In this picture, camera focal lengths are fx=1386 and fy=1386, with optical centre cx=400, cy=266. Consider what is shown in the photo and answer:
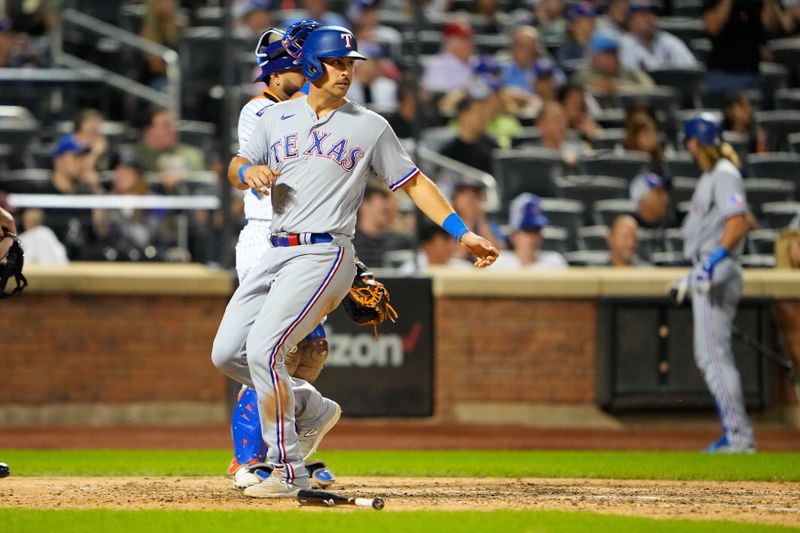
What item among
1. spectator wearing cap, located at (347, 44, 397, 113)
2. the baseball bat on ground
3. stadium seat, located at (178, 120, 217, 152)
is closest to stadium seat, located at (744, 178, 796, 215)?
spectator wearing cap, located at (347, 44, 397, 113)

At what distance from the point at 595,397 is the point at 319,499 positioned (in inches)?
230

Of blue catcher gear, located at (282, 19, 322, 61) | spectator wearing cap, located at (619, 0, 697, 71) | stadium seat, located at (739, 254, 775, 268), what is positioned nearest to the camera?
blue catcher gear, located at (282, 19, 322, 61)

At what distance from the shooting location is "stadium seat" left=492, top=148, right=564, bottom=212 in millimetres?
13297

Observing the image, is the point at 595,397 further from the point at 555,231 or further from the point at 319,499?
the point at 319,499

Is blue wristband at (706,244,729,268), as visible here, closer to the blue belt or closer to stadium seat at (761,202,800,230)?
stadium seat at (761,202,800,230)

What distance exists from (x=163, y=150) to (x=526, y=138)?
3693 mm

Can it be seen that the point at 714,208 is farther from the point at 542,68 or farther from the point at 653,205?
the point at 542,68

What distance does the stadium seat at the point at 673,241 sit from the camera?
42.2ft

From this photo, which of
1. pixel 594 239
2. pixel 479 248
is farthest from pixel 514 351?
pixel 479 248

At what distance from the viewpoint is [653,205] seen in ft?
42.4

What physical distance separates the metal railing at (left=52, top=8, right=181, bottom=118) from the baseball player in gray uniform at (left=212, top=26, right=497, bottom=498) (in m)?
8.86

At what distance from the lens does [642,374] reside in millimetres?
11250

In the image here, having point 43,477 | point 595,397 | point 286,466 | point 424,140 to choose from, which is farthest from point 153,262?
point 286,466

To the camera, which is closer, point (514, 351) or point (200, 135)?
point (514, 351)
